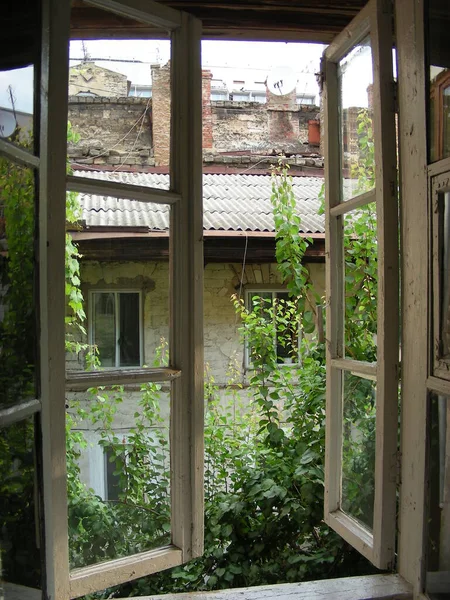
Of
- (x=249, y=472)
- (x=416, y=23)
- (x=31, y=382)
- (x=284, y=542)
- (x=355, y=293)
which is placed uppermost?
(x=416, y=23)

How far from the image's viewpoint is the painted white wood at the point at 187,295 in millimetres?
1671

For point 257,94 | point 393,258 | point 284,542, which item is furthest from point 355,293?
point 257,94

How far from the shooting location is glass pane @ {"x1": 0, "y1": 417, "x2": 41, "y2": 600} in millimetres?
1161

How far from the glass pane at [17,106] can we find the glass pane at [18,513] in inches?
24.5

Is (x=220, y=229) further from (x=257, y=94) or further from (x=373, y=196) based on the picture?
(x=257, y=94)

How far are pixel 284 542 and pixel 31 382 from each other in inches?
65.1

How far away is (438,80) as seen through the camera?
141cm

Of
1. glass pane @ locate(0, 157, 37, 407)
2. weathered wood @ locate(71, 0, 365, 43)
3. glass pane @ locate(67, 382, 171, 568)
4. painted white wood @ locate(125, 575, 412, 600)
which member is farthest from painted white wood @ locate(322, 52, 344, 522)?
glass pane @ locate(0, 157, 37, 407)

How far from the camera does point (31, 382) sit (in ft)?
4.29

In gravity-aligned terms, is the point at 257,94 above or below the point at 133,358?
above

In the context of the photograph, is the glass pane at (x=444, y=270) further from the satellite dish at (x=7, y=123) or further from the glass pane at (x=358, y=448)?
the satellite dish at (x=7, y=123)

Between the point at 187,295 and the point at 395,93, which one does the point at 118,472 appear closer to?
the point at 187,295

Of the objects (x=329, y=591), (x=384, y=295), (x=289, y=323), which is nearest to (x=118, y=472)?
(x=329, y=591)

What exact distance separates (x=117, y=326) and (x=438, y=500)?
0.98 m
